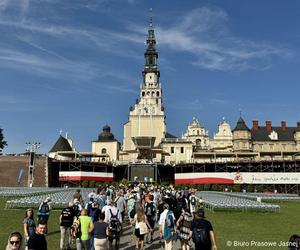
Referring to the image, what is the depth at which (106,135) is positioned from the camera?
11338 centimetres

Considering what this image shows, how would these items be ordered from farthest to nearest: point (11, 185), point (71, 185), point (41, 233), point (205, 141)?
point (205, 141) → point (71, 185) → point (11, 185) → point (41, 233)

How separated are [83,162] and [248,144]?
159 ft

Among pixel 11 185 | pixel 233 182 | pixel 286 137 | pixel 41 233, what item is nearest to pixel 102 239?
pixel 41 233

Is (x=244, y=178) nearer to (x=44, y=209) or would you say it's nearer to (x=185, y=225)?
(x=44, y=209)

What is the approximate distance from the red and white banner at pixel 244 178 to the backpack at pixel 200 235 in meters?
67.2

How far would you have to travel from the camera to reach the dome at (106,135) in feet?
369

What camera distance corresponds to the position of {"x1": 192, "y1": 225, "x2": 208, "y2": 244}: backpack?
8.88 m

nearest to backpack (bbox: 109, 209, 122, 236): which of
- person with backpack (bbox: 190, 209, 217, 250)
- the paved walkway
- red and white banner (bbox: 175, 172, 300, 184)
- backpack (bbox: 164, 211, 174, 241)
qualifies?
the paved walkway

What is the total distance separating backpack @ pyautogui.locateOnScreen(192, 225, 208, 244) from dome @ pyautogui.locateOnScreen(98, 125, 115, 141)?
104 metres

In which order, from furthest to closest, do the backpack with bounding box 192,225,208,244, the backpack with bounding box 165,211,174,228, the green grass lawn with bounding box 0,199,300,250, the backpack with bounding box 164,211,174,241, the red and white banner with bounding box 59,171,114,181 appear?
1. the red and white banner with bounding box 59,171,114,181
2. the green grass lawn with bounding box 0,199,300,250
3. the backpack with bounding box 165,211,174,228
4. the backpack with bounding box 164,211,174,241
5. the backpack with bounding box 192,225,208,244

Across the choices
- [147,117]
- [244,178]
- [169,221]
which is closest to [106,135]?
[147,117]

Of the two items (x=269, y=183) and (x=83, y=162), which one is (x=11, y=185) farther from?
(x=269, y=183)

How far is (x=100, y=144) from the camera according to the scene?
358 ft

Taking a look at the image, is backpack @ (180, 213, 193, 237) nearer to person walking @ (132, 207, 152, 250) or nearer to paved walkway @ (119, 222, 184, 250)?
person walking @ (132, 207, 152, 250)
